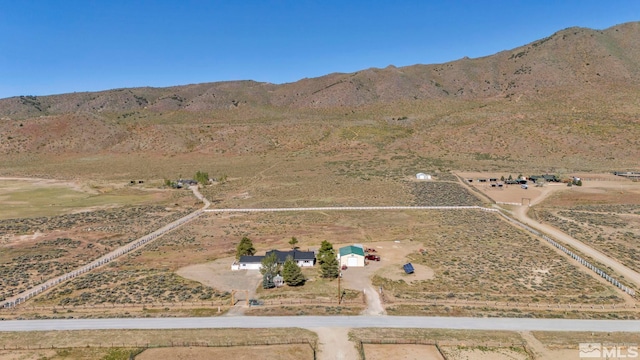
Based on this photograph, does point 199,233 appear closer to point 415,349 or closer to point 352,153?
point 415,349

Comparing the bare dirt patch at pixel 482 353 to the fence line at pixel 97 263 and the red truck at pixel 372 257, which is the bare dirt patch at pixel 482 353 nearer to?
the red truck at pixel 372 257

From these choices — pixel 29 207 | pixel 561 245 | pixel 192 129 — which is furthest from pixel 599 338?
pixel 192 129

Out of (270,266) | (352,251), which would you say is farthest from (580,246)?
(270,266)

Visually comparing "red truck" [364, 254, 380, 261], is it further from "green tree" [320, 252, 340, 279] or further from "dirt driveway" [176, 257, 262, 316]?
"dirt driveway" [176, 257, 262, 316]

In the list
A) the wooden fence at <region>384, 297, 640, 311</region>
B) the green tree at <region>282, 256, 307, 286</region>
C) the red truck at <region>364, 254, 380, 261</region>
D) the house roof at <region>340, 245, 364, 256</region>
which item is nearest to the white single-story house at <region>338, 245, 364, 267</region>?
the house roof at <region>340, 245, 364, 256</region>

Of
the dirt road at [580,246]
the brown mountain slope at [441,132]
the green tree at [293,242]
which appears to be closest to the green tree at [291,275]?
the green tree at [293,242]

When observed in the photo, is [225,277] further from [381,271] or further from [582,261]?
[582,261]
